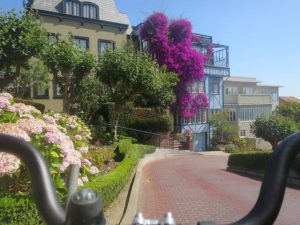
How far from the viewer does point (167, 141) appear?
35.1 meters

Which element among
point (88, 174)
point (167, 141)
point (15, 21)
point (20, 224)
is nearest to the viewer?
point (20, 224)

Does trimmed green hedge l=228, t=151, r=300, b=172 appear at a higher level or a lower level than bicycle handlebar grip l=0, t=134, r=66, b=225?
lower

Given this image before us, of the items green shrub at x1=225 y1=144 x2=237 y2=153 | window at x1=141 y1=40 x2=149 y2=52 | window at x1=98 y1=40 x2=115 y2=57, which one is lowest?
green shrub at x1=225 y1=144 x2=237 y2=153

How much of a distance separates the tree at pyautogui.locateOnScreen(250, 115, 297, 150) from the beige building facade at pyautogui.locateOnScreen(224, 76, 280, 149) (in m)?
11.4

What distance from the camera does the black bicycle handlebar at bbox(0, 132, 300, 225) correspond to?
109 centimetres

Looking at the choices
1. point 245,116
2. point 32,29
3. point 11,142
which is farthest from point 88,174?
point 245,116

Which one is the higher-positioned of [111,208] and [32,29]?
[32,29]

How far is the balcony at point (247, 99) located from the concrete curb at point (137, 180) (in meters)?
19.1

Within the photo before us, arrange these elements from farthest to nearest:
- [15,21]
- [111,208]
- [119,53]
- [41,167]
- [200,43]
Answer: [200,43]
[119,53]
[15,21]
[111,208]
[41,167]

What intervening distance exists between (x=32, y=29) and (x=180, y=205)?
10.7 m

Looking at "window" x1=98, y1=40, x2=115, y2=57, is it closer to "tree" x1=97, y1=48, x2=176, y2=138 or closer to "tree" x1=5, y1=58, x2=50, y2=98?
"tree" x1=5, y1=58, x2=50, y2=98

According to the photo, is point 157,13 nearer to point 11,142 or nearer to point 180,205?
point 180,205

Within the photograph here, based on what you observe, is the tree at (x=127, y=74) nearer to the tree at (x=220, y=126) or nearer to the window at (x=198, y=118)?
the window at (x=198, y=118)

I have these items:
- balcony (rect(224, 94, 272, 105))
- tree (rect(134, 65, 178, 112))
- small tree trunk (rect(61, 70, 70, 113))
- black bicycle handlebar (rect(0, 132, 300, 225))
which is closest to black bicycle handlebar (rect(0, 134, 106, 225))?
black bicycle handlebar (rect(0, 132, 300, 225))
